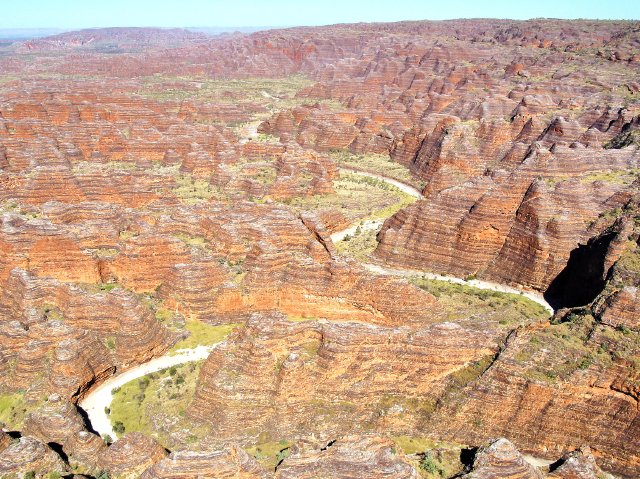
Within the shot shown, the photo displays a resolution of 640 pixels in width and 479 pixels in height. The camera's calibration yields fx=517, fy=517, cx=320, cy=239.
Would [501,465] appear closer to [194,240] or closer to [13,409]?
[13,409]

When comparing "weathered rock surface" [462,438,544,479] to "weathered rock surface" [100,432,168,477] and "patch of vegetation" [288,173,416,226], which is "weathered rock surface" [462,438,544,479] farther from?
"patch of vegetation" [288,173,416,226]

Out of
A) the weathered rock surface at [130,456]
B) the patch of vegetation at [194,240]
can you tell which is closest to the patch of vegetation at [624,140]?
the patch of vegetation at [194,240]

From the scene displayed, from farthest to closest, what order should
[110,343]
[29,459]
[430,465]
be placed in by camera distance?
1. [110,343]
2. [430,465]
3. [29,459]

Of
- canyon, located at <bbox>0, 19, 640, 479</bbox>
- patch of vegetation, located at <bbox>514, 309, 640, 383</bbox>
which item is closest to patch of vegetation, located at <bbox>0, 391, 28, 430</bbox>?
canyon, located at <bbox>0, 19, 640, 479</bbox>

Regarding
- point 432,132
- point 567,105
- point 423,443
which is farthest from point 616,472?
point 567,105

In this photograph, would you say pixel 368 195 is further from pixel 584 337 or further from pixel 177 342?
pixel 584 337

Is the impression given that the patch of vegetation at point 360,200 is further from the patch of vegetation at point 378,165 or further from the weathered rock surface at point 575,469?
the weathered rock surface at point 575,469

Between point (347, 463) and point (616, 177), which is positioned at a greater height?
point (616, 177)

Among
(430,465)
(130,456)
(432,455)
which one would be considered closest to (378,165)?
(432,455)
